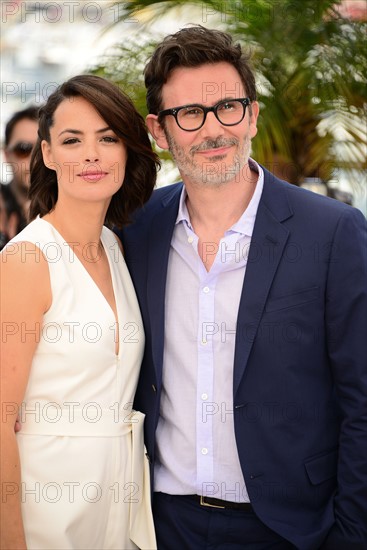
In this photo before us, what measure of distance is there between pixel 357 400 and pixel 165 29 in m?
3.43

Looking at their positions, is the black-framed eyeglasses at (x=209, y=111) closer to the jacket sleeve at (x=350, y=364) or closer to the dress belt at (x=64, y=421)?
the jacket sleeve at (x=350, y=364)

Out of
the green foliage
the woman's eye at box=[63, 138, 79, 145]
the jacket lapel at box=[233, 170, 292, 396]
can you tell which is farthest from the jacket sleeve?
the green foliage

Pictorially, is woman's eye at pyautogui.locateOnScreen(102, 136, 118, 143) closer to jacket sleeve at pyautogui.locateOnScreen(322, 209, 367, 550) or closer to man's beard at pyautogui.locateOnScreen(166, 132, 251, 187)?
man's beard at pyautogui.locateOnScreen(166, 132, 251, 187)

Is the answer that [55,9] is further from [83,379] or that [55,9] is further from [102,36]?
[83,379]

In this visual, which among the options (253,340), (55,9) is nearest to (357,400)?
(253,340)

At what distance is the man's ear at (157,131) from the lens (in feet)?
9.36

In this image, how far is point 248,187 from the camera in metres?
2.74

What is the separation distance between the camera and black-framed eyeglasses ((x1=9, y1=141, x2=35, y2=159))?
4078 mm

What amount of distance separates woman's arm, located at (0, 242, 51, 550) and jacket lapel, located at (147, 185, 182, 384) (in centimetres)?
45

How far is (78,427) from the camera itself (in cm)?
239

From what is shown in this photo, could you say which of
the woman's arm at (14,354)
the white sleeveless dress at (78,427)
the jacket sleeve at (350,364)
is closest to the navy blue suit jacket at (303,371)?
the jacket sleeve at (350,364)

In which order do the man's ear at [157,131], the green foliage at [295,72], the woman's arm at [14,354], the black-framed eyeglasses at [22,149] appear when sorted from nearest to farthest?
the woman's arm at [14,354] → the man's ear at [157,131] → the black-framed eyeglasses at [22,149] → the green foliage at [295,72]

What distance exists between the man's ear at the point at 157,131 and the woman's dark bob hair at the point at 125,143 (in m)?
0.06

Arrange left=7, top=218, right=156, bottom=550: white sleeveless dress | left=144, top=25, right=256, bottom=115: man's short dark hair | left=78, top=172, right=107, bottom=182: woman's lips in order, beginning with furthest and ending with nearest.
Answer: left=144, top=25, right=256, bottom=115: man's short dark hair
left=78, top=172, right=107, bottom=182: woman's lips
left=7, top=218, right=156, bottom=550: white sleeveless dress
